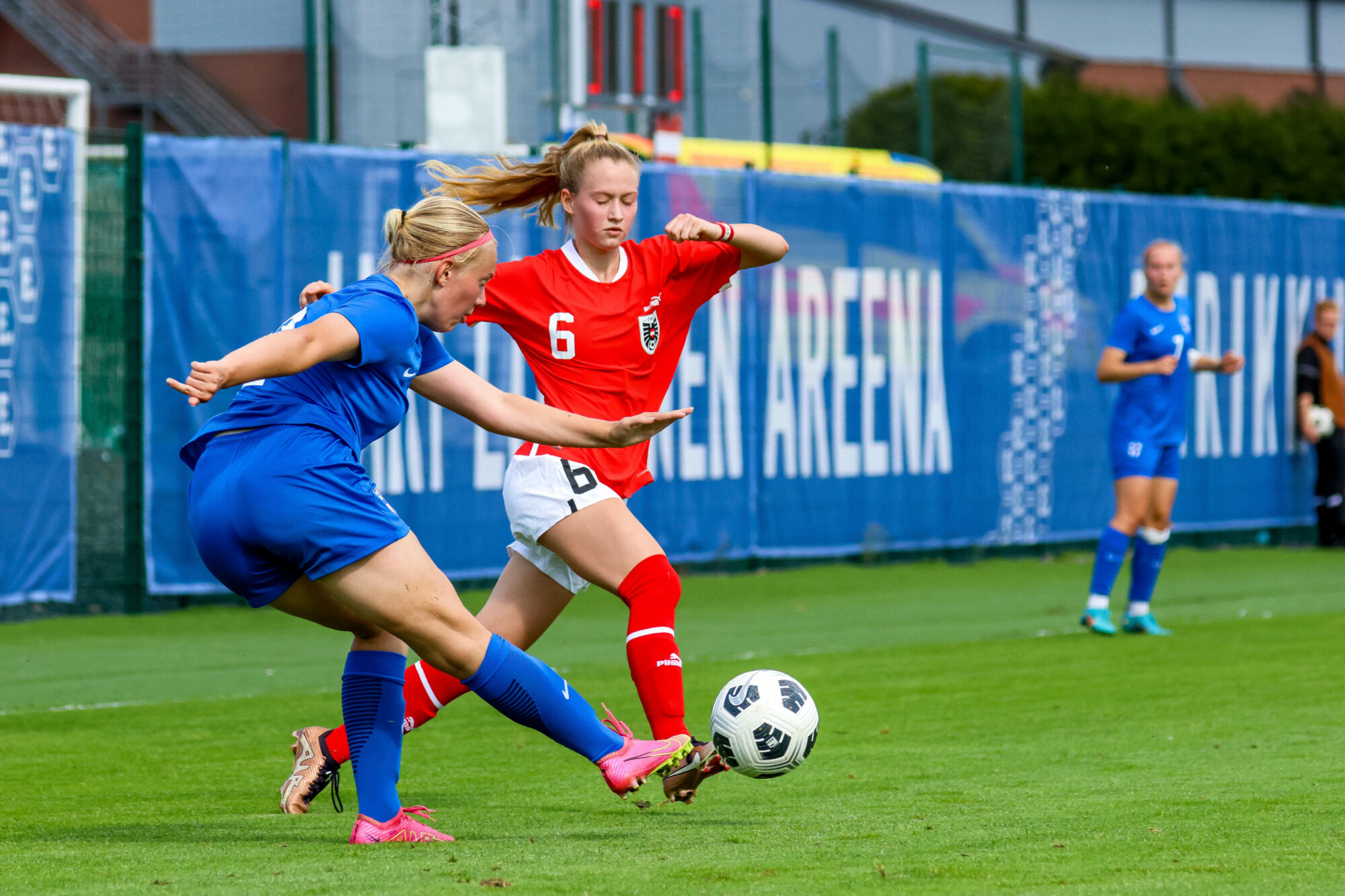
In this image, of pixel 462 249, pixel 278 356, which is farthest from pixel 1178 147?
pixel 278 356

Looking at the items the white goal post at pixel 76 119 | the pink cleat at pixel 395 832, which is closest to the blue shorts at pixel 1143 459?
the white goal post at pixel 76 119

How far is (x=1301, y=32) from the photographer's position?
4669 centimetres

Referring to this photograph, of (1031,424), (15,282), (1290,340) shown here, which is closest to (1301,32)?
(1290,340)

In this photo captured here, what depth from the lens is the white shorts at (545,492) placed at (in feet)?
18.7

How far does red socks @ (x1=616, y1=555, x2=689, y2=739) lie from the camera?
18.1ft

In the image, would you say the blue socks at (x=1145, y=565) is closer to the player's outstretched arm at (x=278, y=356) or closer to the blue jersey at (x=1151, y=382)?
the blue jersey at (x=1151, y=382)

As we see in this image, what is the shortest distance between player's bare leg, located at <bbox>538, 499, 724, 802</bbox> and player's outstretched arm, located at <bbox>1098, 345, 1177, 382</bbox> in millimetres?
5629

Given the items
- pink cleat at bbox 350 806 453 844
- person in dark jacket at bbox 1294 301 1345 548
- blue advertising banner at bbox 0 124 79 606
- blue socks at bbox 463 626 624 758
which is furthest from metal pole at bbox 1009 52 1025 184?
pink cleat at bbox 350 806 453 844

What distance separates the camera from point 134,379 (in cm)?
1155

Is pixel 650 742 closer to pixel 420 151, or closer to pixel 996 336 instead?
pixel 420 151

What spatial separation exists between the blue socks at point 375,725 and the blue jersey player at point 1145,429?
6.48 metres

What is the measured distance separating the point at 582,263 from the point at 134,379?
20.5ft

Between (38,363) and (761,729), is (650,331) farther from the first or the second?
(38,363)

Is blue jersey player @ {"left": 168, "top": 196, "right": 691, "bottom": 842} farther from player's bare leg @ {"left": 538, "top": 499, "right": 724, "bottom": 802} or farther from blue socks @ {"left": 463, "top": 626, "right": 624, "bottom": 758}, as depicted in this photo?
player's bare leg @ {"left": 538, "top": 499, "right": 724, "bottom": 802}
